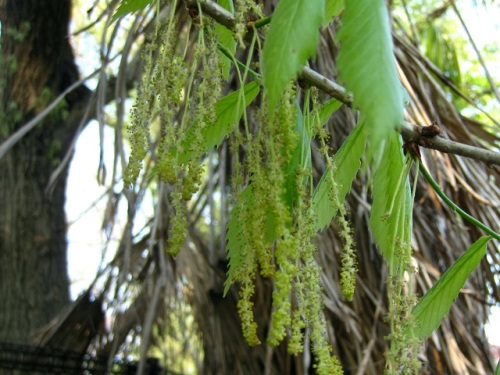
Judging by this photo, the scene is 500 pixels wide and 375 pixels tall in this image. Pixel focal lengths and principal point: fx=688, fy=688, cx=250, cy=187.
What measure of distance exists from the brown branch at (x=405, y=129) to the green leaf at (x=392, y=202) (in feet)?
0.05

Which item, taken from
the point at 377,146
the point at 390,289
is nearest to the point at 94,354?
the point at 390,289

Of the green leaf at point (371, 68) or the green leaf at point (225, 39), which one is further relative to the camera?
the green leaf at point (225, 39)

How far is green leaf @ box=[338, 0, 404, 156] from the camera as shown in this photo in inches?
17.6

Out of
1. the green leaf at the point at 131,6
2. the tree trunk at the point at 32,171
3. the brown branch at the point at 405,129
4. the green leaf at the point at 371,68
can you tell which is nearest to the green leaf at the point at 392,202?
the brown branch at the point at 405,129

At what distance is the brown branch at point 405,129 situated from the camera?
0.68 meters

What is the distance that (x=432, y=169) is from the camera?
5.35ft

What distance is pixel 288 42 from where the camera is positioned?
520mm

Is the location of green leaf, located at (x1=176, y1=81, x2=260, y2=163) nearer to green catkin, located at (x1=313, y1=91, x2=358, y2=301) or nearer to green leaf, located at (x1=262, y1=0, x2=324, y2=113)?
green catkin, located at (x1=313, y1=91, x2=358, y2=301)

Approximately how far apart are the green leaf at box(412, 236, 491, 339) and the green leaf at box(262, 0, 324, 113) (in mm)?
335

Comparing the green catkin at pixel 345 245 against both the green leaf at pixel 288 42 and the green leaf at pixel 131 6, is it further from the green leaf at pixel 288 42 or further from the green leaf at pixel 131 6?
the green leaf at pixel 131 6

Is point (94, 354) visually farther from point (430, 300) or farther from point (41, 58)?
point (430, 300)

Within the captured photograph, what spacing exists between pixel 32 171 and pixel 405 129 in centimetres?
187

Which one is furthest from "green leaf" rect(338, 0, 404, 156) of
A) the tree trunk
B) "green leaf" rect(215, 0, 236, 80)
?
the tree trunk

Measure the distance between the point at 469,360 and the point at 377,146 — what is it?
1.34 meters
